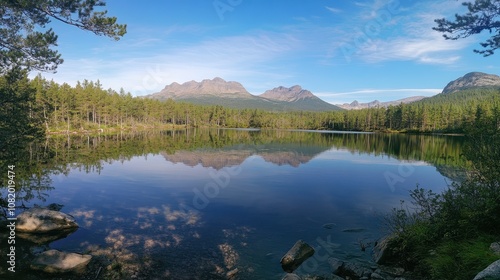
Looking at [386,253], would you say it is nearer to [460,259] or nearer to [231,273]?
[460,259]

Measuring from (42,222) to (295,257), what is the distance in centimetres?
1485

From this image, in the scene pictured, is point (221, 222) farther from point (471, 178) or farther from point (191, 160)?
point (191, 160)

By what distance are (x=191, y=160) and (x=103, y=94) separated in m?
103

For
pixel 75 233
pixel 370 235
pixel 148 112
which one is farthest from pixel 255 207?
pixel 148 112

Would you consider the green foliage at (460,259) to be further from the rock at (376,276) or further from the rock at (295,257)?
the rock at (295,257)

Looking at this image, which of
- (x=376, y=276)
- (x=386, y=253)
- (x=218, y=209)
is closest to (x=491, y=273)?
(x=376, y=276)

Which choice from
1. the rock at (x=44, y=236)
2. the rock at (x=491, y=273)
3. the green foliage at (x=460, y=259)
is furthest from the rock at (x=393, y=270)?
the rock at (x=44, y=236)

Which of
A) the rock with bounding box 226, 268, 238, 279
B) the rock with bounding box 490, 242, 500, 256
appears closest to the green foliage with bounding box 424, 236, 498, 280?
the rock with bounding box 490, 242, 500, 256

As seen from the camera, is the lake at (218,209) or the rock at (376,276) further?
the lake at (218,209)

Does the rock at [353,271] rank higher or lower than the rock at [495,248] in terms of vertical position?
lower

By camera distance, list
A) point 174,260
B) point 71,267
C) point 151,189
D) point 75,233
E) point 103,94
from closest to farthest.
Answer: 1. point 71,267
2. point 174,260
3. point 75,233
4. point 151,189
5. point 103,94

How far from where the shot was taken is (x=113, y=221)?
1969cm

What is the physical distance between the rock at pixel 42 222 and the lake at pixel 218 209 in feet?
3.68

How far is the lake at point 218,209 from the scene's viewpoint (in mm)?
14675
